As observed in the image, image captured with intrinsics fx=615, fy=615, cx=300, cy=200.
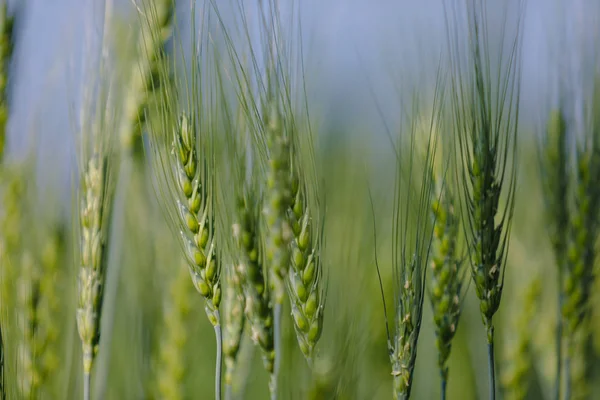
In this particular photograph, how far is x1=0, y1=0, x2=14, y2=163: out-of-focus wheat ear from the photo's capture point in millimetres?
1140

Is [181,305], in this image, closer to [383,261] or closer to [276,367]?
[276,367]

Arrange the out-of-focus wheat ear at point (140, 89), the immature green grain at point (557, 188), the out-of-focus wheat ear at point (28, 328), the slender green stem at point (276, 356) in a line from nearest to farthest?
the slender green stem at point (276, 356), the out-of-focus wheat ear at point (28, 328), the immature green grain at point (557, 188), the out-of-focus wheat ear at point (140, 89)

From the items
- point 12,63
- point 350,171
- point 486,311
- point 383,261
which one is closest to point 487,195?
point 486,311

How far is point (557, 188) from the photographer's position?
1.15 metres

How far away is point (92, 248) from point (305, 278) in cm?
33

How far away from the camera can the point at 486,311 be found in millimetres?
862

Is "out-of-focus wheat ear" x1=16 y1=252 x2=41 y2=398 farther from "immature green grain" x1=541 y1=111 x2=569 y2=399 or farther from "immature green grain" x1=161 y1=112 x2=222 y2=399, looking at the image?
"immature green grain" x1=541 y1=111 x2=569 y2=399

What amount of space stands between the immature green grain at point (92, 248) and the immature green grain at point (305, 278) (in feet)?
0.96

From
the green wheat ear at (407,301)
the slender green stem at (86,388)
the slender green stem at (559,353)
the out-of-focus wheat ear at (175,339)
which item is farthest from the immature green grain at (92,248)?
the slender green stem at (559,353)

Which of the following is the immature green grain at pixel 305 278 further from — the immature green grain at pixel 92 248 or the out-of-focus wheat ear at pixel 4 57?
the out-of-focus wheat ear at pixel 4 57

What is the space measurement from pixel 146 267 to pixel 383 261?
27.9 inches

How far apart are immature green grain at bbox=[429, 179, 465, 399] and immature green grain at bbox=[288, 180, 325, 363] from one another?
0.62ft

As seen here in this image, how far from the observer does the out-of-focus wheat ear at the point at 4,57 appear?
1140 mm

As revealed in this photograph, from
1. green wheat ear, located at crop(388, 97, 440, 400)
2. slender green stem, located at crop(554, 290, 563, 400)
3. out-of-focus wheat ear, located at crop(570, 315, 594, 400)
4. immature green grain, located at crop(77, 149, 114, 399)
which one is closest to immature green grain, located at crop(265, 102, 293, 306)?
green wheat ear, located at crop(388, 97, 440, 400)
